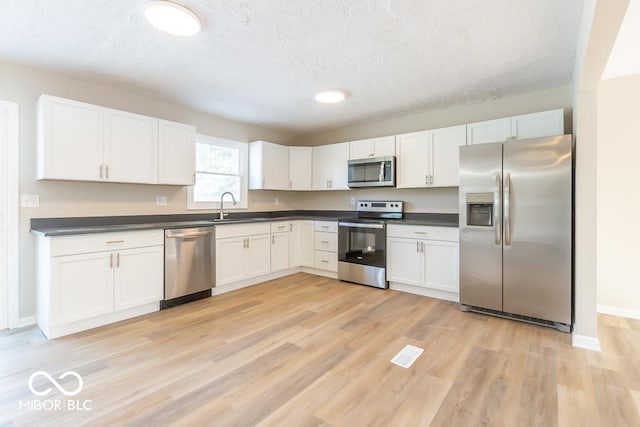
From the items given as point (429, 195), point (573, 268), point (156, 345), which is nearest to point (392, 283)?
point (429, 195)

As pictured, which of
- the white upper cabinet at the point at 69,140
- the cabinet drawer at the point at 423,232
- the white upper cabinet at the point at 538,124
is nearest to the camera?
the white upper cabinet at the point at 69,140

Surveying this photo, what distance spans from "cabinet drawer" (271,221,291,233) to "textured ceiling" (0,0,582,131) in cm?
174

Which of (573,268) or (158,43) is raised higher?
(158,43)

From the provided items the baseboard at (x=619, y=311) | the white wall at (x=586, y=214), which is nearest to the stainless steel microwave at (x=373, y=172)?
the white wall at (x=586, y=214)

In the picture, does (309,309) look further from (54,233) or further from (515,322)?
(54,233)

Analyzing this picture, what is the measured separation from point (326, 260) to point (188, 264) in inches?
78.4

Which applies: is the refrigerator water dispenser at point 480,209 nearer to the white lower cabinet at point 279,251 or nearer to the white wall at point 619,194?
the white wall at point 619,194

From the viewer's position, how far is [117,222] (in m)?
3.37

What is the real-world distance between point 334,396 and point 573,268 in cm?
245

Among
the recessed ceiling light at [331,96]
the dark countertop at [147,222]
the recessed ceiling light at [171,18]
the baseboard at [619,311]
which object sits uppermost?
the recessed ceiling light at [331,96]

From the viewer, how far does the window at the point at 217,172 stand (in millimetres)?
4180

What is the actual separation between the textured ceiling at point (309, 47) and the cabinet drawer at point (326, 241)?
2000mm

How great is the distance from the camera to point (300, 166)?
511 centimetres

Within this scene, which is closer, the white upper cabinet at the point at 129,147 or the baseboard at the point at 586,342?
the baseboard at the point at 586,342
